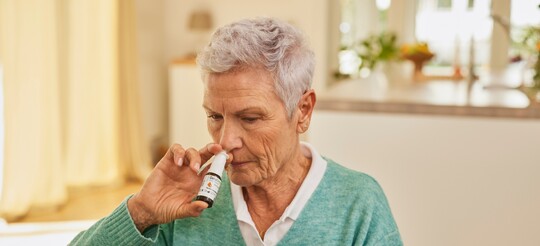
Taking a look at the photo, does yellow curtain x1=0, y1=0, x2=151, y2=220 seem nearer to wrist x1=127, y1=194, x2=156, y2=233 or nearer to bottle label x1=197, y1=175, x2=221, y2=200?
wrist x1=127, y1=194, x2=156, y2=233

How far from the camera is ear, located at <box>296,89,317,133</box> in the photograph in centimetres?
163

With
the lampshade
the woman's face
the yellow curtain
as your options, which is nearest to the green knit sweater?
the woman's face

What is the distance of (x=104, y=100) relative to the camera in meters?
5.82

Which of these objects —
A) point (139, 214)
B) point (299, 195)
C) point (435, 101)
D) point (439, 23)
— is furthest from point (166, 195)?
point (439, 23)

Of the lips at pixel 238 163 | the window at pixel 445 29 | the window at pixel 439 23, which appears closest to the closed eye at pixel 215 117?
the lips at pixel 238 163

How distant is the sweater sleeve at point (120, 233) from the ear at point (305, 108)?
0.40 meters

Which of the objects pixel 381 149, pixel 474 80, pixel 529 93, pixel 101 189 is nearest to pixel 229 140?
pixel 381 149

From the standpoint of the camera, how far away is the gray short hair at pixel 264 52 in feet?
4.97

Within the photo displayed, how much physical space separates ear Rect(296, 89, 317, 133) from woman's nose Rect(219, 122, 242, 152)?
0.16 metres

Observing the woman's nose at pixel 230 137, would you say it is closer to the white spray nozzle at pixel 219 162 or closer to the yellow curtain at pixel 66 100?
the white spray nozzle at pixel 219 162

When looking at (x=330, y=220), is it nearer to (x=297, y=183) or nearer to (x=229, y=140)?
(x=297, y=183)

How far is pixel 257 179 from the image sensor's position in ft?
5.30

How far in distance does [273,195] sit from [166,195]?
26cm

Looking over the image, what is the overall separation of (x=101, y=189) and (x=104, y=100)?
2.35 ft
